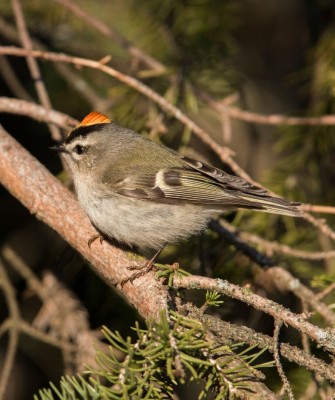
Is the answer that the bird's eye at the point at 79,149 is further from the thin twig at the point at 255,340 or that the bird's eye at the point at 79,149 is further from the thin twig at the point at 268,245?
the thin twig at the point at 255,340

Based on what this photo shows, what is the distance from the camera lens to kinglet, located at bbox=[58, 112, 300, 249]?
7.45 ft

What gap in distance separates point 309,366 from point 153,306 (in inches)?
18.6

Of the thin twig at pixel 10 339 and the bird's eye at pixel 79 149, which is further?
the bird's eye at pixel 79 149

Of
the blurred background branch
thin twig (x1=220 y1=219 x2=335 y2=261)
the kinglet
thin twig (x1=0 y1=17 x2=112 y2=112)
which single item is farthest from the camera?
thin twig (x1=0 y1=17 x2=112 y2=112)

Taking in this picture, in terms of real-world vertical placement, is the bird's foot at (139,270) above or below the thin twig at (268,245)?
below

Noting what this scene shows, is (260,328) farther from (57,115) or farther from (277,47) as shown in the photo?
(277,47)

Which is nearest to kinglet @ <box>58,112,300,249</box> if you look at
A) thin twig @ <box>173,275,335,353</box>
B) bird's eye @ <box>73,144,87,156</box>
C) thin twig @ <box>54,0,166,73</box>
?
bird's eye @ <box>73,144,87,156</box>

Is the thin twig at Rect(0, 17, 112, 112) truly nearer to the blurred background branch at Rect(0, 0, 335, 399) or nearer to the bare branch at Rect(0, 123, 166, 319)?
the blurred background branch at Rect(0, 0, 335, 399)

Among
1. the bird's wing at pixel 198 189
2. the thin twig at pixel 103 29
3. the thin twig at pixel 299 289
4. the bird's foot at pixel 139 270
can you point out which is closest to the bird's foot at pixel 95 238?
the bird's foot at pixel 139 270

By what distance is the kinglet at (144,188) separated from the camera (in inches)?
89.4

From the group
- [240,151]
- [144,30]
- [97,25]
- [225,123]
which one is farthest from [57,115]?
[240,151]

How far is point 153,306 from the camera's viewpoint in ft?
5.44

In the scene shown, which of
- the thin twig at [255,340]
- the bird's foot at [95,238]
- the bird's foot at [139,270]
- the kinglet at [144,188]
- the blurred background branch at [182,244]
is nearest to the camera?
the thin twig at [255,340]

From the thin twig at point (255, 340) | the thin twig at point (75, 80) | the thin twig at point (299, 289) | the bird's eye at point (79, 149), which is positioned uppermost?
the thin twig at point (75, 80)
